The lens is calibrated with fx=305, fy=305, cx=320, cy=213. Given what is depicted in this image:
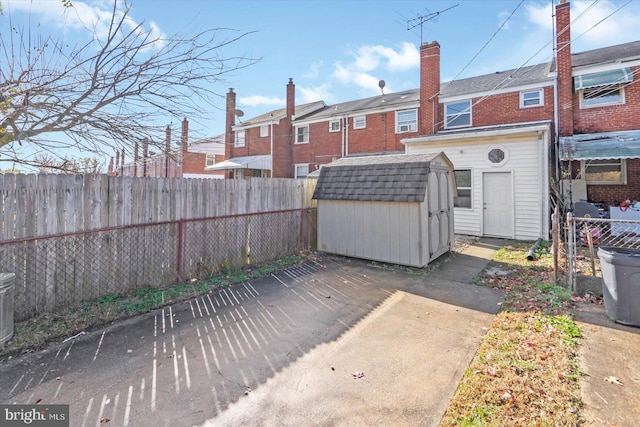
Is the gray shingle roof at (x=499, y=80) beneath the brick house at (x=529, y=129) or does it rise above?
above

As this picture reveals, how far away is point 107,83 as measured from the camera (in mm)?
4016

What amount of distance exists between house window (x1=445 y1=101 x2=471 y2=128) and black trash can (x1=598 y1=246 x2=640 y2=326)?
11274 millimetres

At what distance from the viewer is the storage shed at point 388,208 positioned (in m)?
7.03

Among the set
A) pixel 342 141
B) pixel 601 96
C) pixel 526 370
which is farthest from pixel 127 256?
pixel 601 96

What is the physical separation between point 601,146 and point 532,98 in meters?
3.68

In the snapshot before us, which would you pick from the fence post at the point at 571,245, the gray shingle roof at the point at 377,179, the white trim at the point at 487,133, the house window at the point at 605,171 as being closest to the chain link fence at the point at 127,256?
the gray shingle roof at the point at 377,179

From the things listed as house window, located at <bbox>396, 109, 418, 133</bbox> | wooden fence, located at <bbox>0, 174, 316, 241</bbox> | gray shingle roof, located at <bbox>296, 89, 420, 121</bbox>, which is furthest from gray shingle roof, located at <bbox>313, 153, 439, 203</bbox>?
gray shingle roof, located at <bbox>296, 89, 420, 121</bbox>

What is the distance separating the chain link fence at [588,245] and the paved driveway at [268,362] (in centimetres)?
164

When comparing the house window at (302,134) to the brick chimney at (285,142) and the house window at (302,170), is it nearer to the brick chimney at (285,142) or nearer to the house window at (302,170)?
the brick chimney at (285,142)

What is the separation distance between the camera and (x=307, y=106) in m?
23.2

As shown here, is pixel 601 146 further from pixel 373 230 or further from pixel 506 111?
pixel 373 230

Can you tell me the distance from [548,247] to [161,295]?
10.3 metres

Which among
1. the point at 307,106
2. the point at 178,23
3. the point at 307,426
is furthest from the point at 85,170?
the point at 307,106

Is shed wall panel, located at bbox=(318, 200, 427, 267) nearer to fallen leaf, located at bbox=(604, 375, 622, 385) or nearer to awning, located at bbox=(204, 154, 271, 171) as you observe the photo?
fallen leaf, located at bbox=(604, 375, 622, 385)
